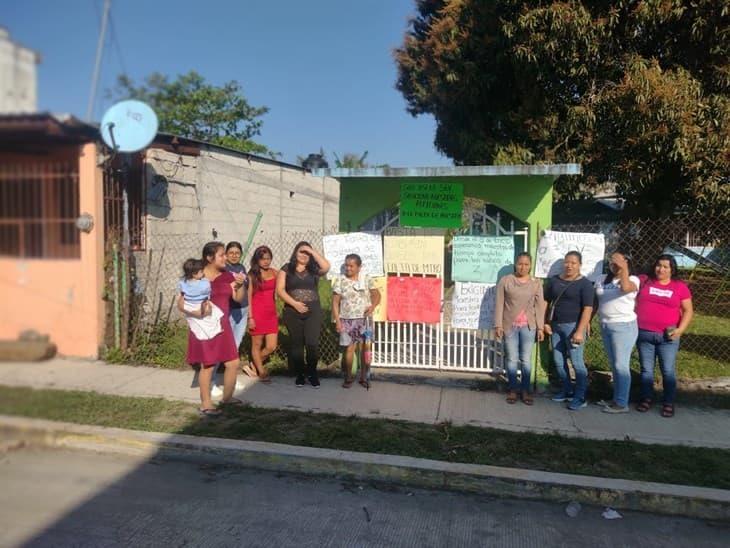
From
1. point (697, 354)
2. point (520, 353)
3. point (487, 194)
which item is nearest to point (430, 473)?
point (520, 353)

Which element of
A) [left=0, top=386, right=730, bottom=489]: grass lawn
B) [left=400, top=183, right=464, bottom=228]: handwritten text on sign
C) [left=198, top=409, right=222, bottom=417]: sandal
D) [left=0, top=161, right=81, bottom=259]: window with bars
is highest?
[left=400, top=183, right=464, bottom=228]: handwritten text on sign

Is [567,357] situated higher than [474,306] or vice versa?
[474,306]

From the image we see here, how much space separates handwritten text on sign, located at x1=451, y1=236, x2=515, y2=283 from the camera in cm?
573

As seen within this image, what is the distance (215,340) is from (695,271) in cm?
1125

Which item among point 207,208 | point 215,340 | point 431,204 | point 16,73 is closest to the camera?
point 16,73

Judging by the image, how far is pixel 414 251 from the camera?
19.6ft

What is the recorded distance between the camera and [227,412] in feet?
16.2

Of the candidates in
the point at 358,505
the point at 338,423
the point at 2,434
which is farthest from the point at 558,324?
the point at 2,434

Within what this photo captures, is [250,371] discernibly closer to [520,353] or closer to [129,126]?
[520,353]

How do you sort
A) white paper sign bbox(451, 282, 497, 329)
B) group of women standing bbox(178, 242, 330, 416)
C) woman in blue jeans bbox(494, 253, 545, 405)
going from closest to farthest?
group of women standing bbox(178, 242, 330, 416), woman in blue jeans bbox(494, 253, 545, 405), white paper sign bbox(451, 282, 497, 329)

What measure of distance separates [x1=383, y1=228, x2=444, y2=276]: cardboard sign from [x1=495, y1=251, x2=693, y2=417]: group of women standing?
91 centimetres

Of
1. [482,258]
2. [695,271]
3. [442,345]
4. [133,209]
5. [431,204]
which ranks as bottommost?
[442,345]

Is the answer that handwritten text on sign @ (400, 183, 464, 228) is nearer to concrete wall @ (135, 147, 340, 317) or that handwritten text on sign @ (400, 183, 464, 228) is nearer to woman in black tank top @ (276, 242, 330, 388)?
woman in black tank top @ (276, 242, 330, 388)

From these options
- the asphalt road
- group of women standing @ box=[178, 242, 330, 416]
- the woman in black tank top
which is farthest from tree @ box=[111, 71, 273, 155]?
the woman in black tank top
